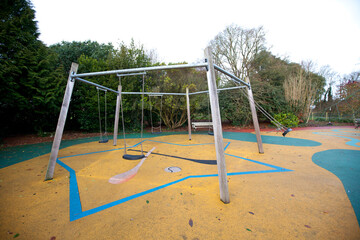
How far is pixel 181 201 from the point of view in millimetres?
2508

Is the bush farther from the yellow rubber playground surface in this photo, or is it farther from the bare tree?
the yellow rubber playground surface

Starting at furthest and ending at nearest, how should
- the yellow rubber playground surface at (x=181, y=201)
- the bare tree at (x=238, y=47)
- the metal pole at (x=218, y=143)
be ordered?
the bare tree at (x=238, y=47) < the metal pole at (x=218, y=143) < the yellow rubber playground surface at (x=181, y=201)

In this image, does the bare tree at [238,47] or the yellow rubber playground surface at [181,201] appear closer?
the yellow rubber playground surface at [181,201]

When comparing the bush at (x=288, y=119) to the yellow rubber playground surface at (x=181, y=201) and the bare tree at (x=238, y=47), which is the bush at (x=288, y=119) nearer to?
the bare tree at (x=238, y=47)

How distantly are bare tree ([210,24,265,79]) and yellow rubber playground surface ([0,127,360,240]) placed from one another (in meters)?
11.8

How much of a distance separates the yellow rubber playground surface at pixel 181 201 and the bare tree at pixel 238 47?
1184cm

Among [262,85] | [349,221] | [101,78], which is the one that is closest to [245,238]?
[349,221]

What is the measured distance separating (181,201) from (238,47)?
15311 mm

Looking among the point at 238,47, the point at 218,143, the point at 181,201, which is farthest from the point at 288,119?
the point at 181,201

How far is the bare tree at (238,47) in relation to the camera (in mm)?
13672

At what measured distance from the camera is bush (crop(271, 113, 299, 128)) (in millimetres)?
12117

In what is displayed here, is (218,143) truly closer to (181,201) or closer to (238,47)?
(181,201)

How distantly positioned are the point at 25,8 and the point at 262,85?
17.3m

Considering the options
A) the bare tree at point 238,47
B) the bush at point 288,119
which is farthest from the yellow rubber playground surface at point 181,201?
the bare tree at point 238,47
